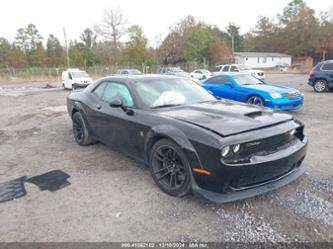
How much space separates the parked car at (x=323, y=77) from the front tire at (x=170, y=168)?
12656mm

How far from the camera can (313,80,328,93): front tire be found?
42.6ft

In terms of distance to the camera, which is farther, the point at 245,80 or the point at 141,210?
the point at 245,80

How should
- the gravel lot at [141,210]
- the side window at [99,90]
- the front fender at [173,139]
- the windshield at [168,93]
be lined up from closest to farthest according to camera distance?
the gravel lot at [141,210] → the front fender at [173,139] → the windshield at [168,93] → the side window at [99,90]

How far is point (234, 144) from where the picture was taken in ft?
8.77

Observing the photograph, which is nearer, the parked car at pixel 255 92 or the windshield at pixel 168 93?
the windshield at pixel 168 93

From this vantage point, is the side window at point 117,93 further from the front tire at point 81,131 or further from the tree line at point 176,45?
the tree line at point 176,45

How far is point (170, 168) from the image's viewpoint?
3242 millimetres

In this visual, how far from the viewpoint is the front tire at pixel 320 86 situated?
13.0 metres

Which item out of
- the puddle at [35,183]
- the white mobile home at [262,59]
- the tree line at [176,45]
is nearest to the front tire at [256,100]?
the puddle at [35,183]

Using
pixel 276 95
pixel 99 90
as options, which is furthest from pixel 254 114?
pixel 276 95

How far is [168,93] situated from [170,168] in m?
1.30

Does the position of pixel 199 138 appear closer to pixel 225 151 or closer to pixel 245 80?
pixel 225 151

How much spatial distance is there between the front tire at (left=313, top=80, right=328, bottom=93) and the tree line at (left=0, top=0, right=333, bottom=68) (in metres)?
30.8

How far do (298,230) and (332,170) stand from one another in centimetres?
178
